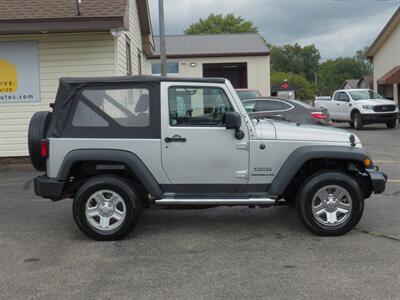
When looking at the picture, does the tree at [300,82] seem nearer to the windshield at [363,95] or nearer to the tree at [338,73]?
the tree at [338,73]

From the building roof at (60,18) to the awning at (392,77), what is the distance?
2135cm

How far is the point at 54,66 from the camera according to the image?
12273 mm

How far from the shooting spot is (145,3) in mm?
17562

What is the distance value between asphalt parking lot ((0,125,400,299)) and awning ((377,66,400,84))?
2342 centimetres

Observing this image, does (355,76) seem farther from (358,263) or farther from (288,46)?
→ (358,263)

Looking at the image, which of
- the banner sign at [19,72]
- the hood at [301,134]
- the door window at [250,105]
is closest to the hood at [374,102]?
the door window at [250,105]

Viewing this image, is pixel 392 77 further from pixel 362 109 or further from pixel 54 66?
pixel 54 66

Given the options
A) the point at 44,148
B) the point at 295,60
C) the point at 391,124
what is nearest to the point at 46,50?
the point at 44,148

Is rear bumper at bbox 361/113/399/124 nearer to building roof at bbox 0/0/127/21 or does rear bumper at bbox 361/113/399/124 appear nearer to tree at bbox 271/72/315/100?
building roof at bbox 0/0/127/21

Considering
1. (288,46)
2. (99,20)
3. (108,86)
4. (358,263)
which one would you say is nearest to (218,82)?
(108,86)

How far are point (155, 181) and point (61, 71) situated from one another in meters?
6.99

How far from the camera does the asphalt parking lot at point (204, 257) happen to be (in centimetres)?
457

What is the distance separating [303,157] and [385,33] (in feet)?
91.9

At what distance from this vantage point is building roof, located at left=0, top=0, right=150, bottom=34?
11.3 metres
